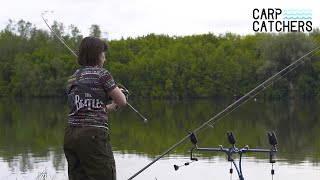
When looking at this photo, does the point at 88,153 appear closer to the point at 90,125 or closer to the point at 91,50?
the point at 90,125

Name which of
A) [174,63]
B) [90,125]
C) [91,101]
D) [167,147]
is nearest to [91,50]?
[91,101]

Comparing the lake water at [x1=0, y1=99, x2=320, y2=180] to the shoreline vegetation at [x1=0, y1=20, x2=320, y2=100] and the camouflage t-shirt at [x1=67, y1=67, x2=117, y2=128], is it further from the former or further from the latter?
the camouflage t-shirt at [x1=67, y1=67, x2=117, y2=128]

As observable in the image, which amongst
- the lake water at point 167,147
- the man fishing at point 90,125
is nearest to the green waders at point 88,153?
the man fishing at point 90,125

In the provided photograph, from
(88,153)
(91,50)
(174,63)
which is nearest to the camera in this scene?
(88,153)

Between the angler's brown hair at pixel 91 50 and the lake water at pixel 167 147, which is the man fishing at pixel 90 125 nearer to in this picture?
the angler's brown hair at pixel 91 50

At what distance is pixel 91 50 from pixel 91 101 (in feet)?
1.03

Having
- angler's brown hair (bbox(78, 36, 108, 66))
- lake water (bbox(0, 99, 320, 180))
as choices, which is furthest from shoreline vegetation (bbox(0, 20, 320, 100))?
angler's brown hair (bbox(78, 36, 108, 66))

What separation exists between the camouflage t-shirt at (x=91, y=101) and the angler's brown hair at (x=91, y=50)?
9 centimetres

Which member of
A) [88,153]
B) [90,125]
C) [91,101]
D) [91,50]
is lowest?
[88,153]

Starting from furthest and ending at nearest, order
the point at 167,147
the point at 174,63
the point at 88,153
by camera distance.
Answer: the point at 174,63 → the point at 167,147 → the point at 88,153

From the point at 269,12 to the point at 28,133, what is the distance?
49.5 feet

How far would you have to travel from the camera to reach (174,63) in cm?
3350

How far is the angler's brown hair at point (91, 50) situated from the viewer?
3730 mm

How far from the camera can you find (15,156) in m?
17.6
